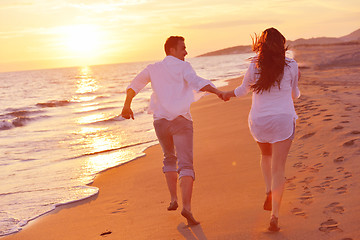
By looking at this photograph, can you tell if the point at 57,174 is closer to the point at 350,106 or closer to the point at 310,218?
the point at 310,218

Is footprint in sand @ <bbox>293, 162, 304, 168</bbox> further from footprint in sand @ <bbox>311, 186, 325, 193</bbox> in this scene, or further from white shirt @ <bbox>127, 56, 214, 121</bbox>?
white shirt @ <bbox>127, 56, 214, 121</bbox>

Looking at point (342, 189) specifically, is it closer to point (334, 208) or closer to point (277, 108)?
point (334, 208)

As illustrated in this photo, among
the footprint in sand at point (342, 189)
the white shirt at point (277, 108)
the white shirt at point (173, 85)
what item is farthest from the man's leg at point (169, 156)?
the footprint in sand at point (342, 189)

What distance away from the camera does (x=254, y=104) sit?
3.65 meters

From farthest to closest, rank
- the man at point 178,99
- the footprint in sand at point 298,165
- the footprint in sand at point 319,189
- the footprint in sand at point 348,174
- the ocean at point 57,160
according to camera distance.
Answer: the ocean at point 57,160 → the footprint in sand at point 298,165 → the footprint in sand at point 348,174 → the footprint in sand at point 319,189 → the man at point 178,99

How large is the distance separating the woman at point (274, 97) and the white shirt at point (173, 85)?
26.5 inches

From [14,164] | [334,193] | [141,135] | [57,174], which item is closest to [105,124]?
[141,135]

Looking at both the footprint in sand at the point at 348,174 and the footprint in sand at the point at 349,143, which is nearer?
the footprint in sand at the point at 348,174

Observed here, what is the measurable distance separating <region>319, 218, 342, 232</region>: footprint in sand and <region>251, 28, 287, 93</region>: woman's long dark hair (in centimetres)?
126

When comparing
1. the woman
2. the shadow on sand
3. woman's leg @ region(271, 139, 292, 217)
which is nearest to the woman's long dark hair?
the woman

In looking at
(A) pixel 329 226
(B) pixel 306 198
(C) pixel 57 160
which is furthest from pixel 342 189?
(C) pixel 57 160

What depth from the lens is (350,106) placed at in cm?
835

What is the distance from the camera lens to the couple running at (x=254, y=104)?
3477 mm

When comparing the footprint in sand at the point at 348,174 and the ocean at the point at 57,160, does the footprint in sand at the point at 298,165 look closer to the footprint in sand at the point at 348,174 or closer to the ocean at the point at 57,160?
the footprint in sand at the point at 348,174
